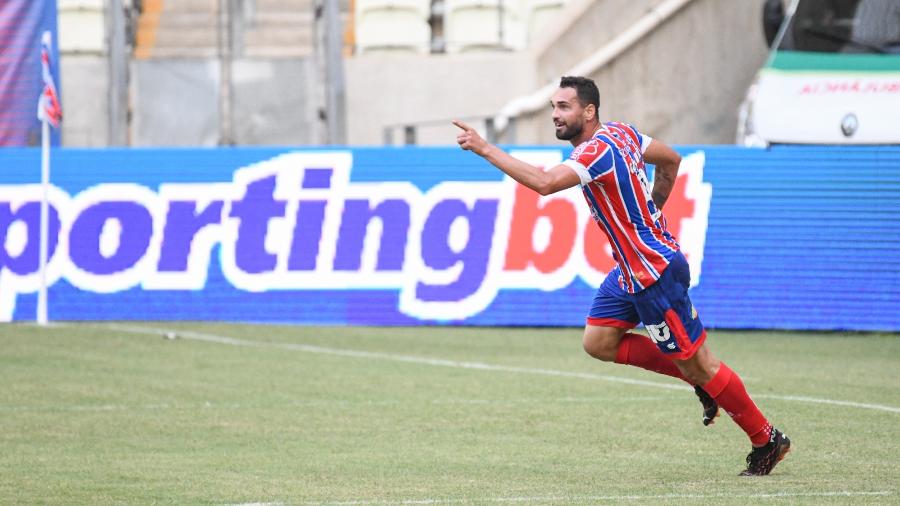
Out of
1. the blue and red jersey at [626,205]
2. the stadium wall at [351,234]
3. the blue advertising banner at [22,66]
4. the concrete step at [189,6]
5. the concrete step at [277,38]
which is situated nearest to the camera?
the blue and red jersey at [626,205]

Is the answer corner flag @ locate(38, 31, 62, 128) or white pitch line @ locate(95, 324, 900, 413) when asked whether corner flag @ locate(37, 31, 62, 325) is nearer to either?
corner flag @ locate(38, 31, 62, 128)

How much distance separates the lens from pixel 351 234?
17.4 meters

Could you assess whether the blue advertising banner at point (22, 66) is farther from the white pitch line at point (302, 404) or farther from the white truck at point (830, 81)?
the white pitch line at point (302, 404)

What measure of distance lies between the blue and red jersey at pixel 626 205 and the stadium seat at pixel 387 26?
2053 cm

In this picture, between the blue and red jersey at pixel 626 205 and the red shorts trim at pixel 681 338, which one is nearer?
the blue and red jersey at pixel 626 205

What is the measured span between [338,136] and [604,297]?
1767 centimetres

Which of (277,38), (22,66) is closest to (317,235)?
(22,66)

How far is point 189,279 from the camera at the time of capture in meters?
17.5

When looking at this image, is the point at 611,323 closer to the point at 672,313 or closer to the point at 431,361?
the point at 672,313

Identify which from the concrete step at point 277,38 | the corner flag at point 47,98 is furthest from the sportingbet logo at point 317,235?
the concrete step at point 277,38

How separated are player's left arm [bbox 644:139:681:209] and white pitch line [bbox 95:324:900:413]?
308 centimetres

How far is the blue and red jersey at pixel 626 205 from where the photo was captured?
7969mm

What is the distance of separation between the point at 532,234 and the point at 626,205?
9234mm

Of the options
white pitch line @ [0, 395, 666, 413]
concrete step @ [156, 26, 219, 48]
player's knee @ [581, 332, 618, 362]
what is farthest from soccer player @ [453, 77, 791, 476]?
concrete step @ [156, 26, 219, 48]
